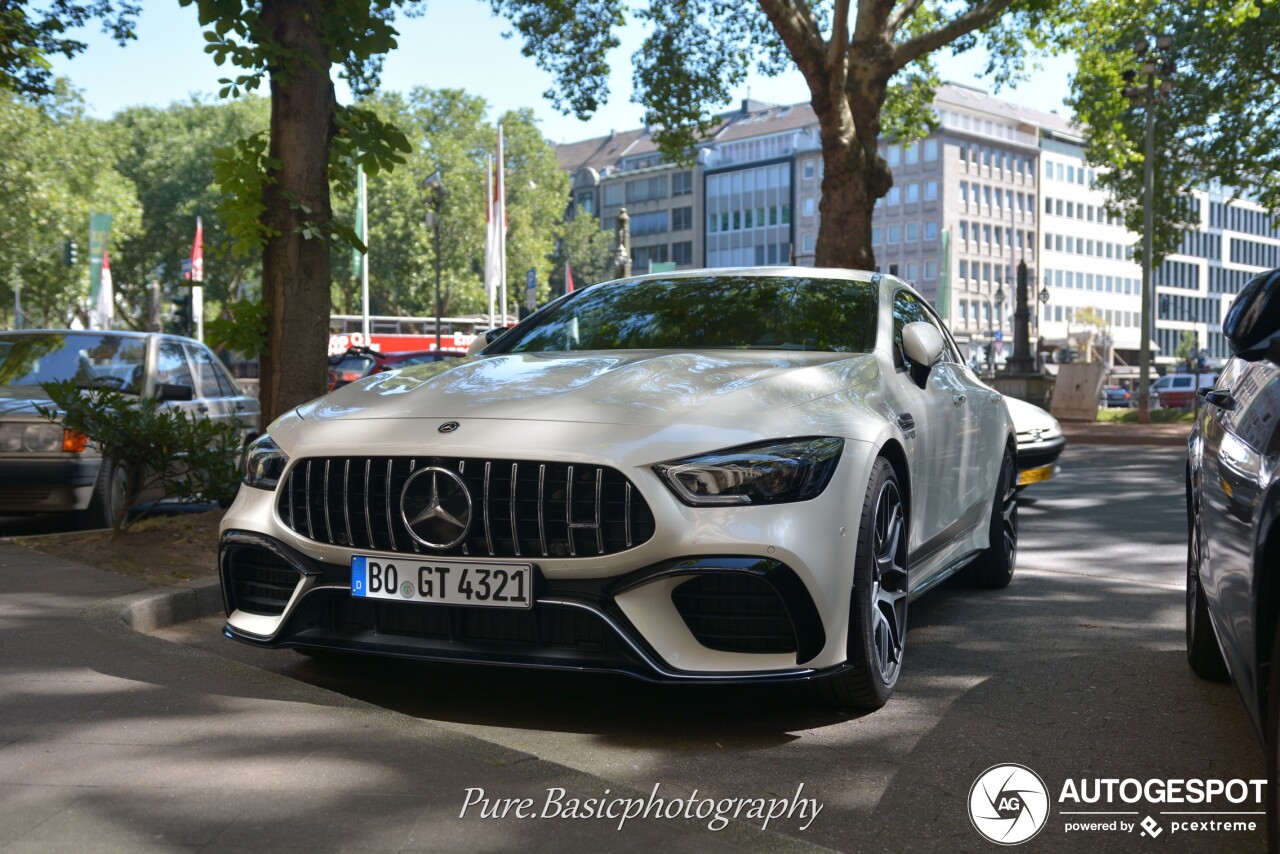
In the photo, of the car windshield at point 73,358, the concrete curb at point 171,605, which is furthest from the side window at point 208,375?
the concrete curb at point 171,605

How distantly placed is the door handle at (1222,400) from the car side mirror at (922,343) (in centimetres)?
141

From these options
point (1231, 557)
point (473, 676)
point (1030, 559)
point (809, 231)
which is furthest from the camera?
point (809, 231)

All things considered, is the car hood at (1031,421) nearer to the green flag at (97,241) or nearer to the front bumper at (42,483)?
the front bumper at (42,483)

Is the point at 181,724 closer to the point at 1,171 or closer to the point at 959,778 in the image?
the point at 959,778

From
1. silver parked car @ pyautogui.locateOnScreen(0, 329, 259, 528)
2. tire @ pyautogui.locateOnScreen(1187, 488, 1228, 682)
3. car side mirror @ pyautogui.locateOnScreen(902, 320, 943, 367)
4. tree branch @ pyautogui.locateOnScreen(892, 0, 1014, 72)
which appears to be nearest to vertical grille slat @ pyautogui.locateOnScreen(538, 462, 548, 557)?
car side mirror @ pyautogui.locateOnScreen(902, 320, 943, 367)

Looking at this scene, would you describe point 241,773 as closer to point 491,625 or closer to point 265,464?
point 491,625

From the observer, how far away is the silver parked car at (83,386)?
9297 millimetres

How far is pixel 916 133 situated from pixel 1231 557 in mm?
28331

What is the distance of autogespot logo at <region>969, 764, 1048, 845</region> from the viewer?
3.45 meters

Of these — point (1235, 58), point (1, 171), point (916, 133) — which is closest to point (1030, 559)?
point (916, 133)

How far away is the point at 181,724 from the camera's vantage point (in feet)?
13.0

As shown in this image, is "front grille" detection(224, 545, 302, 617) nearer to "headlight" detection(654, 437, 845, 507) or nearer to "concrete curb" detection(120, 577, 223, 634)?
"concrete curb" detection(120, 577, 223, 634)

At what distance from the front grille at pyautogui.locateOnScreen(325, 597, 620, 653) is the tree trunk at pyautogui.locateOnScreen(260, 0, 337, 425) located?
492cm

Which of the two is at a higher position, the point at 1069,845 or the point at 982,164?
the point at 982,164
